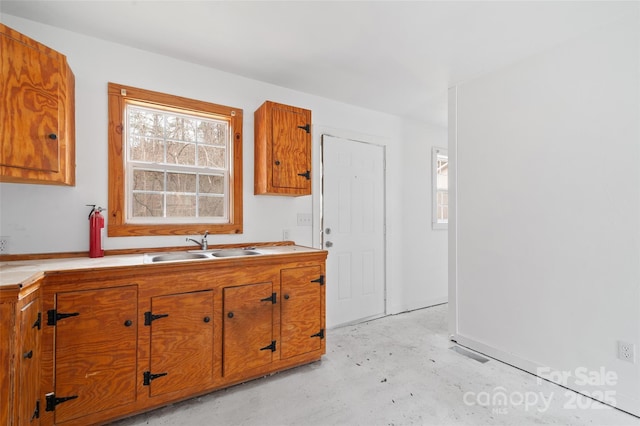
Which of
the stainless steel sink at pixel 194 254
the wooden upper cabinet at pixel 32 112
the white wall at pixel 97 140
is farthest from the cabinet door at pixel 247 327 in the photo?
the wooden upper cabinet at pixel 32 112

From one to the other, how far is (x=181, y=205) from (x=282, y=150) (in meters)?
1.01

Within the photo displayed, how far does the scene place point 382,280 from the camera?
3.72m

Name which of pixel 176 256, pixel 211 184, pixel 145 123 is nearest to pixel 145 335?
pixel 176 256

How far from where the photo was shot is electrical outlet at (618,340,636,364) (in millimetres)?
1897

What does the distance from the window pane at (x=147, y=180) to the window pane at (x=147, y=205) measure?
2.1 inches

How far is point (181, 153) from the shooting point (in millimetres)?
2582

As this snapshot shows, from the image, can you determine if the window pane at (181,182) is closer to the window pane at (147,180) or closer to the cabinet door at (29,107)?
the window pane at (147,180)

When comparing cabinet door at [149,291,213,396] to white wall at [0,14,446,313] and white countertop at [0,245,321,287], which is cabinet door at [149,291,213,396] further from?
white wall at [0,14,446,313]

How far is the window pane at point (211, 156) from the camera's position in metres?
2.67

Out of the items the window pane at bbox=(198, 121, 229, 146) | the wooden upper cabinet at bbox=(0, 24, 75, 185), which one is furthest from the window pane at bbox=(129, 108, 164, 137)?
the wooden upper cabinet at bbox=(0, 24, 75, 185)

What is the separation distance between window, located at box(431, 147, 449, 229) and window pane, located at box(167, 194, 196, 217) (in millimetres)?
3218

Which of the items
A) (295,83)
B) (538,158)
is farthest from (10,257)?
(538,158)

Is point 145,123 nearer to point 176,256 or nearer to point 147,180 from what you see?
point 147,180

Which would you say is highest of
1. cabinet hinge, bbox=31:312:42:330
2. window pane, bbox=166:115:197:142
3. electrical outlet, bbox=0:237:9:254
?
window pane, bbox=166:115:197:142
